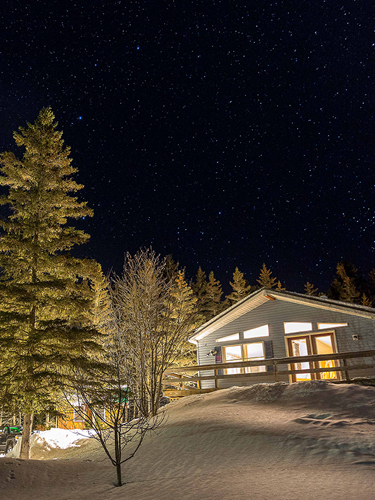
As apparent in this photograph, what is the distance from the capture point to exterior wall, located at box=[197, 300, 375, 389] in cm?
1497

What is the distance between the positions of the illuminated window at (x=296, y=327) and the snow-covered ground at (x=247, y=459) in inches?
238

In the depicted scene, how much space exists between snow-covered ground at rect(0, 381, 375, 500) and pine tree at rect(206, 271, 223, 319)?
32290mm

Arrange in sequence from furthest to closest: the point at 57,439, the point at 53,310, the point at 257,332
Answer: the point at 257,332 < the point at 57,439 < the point at 53,310

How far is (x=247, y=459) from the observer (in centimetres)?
650

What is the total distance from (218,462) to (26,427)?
772 cm

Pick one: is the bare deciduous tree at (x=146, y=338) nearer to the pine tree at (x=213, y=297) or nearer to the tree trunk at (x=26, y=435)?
the tree trunk at (x=26, y=435)

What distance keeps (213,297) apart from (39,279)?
32204 millimetres

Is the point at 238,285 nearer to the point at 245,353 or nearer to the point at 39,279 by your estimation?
the point at 245,353

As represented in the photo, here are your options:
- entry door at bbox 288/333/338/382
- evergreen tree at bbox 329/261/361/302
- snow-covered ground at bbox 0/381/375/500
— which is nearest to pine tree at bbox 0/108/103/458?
snow-covered ground at bbox 0/381/375/500

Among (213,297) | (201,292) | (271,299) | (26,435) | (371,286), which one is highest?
(371,286)

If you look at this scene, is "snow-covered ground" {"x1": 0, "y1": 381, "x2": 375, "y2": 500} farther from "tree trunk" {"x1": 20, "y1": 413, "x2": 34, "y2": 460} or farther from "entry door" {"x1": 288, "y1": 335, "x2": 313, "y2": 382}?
"entry door" {"x1": 288, "y1": 335, "x2": 313, "y2": 382}

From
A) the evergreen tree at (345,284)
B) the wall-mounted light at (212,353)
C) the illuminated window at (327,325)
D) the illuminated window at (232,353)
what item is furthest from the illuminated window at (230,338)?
the evergreen tree at (345,284)

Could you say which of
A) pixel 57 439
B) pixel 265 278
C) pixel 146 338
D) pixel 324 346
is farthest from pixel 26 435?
pixel 265 278

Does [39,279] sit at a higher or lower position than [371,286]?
lower
